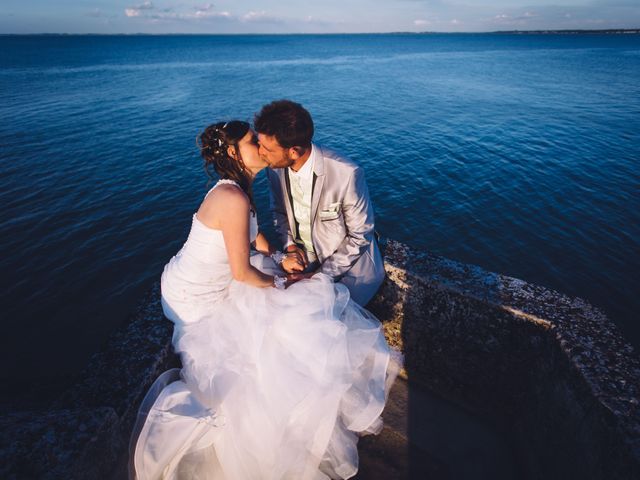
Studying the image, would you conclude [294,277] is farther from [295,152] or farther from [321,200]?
[295,152]

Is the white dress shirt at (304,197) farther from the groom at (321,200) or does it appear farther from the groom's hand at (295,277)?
the groom's hand at (295,277)

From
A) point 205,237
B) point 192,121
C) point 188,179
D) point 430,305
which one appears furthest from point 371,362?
point 192,121

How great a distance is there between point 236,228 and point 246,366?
3.58 feet

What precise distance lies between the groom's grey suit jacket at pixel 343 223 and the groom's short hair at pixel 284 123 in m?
0.38

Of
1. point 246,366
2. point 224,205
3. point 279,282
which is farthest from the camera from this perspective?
point 279,282

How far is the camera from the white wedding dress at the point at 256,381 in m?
2.17

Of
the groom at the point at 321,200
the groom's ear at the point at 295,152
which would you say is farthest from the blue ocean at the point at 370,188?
the groom's ear at the point at 295,152

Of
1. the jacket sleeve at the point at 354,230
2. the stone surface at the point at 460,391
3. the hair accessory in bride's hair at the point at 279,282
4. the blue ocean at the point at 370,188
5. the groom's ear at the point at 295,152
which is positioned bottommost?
the blue ocean at the point at 370,188

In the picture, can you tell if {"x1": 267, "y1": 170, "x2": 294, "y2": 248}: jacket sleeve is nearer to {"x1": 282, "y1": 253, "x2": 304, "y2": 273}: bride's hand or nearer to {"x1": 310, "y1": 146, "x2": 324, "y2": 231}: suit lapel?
{"x1": 282, "y1": 253, "x2": 304, "y2": 273}: bride's hand

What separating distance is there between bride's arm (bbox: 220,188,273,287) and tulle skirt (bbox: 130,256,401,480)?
1.02 ft

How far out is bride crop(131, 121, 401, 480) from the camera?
85.9 inches

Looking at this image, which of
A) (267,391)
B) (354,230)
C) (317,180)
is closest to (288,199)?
(317,180)

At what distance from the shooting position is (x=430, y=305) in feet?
10.8

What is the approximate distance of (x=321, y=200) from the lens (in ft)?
10.5
